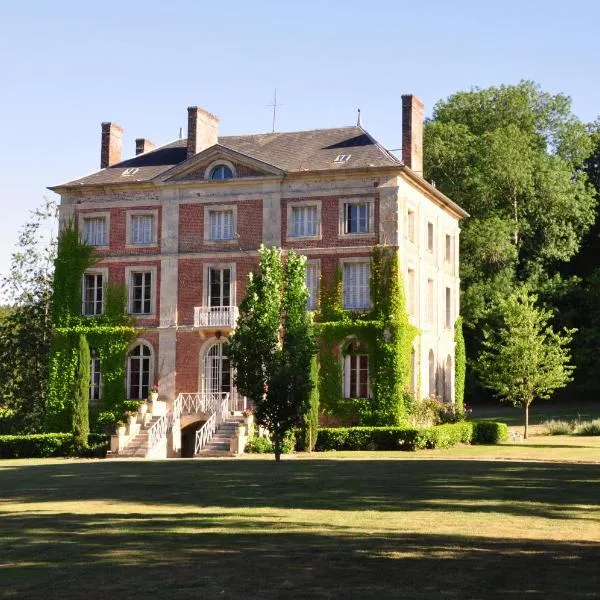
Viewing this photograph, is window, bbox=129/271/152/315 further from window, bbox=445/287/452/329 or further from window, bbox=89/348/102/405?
window, bbox=445/287/452/329

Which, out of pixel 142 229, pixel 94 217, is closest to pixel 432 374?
pixel 142 229

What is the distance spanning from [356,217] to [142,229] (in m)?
8.40

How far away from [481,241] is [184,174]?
1735 cm

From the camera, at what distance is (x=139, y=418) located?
132 ft

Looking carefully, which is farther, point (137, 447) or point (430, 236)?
point (430, 236)

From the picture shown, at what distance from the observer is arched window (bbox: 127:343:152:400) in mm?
43125

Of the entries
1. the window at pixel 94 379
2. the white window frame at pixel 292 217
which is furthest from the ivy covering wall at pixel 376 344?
the window at pixel 94 379

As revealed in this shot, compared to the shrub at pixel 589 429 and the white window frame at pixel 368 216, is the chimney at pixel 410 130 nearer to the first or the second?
the white window frame at pixel 368 216

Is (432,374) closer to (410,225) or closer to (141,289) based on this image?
(410,225)

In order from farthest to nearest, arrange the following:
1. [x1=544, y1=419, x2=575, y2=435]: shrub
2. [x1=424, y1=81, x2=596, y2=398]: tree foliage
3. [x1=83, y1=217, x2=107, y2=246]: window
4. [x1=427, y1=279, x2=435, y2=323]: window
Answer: [x1=424, y1=81, x2=596, y2=398]: tree foliage, [x1=544, y1=419, x2=575, y2=435]: shrub, [x1=427, y1=279, x2=435, y2=323]: window, [x1=83, y1=217, x2=107, y2=246]: window

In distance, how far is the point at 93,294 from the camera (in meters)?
44.4

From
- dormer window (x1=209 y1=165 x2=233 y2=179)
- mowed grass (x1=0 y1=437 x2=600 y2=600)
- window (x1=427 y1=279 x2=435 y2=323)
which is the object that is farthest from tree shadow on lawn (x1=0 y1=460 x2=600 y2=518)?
window (x1=427 y1=279 x2=435 y2=323)

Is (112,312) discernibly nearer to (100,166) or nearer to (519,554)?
(100,166)

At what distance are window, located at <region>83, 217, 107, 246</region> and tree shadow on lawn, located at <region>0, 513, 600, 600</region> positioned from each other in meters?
30.6
